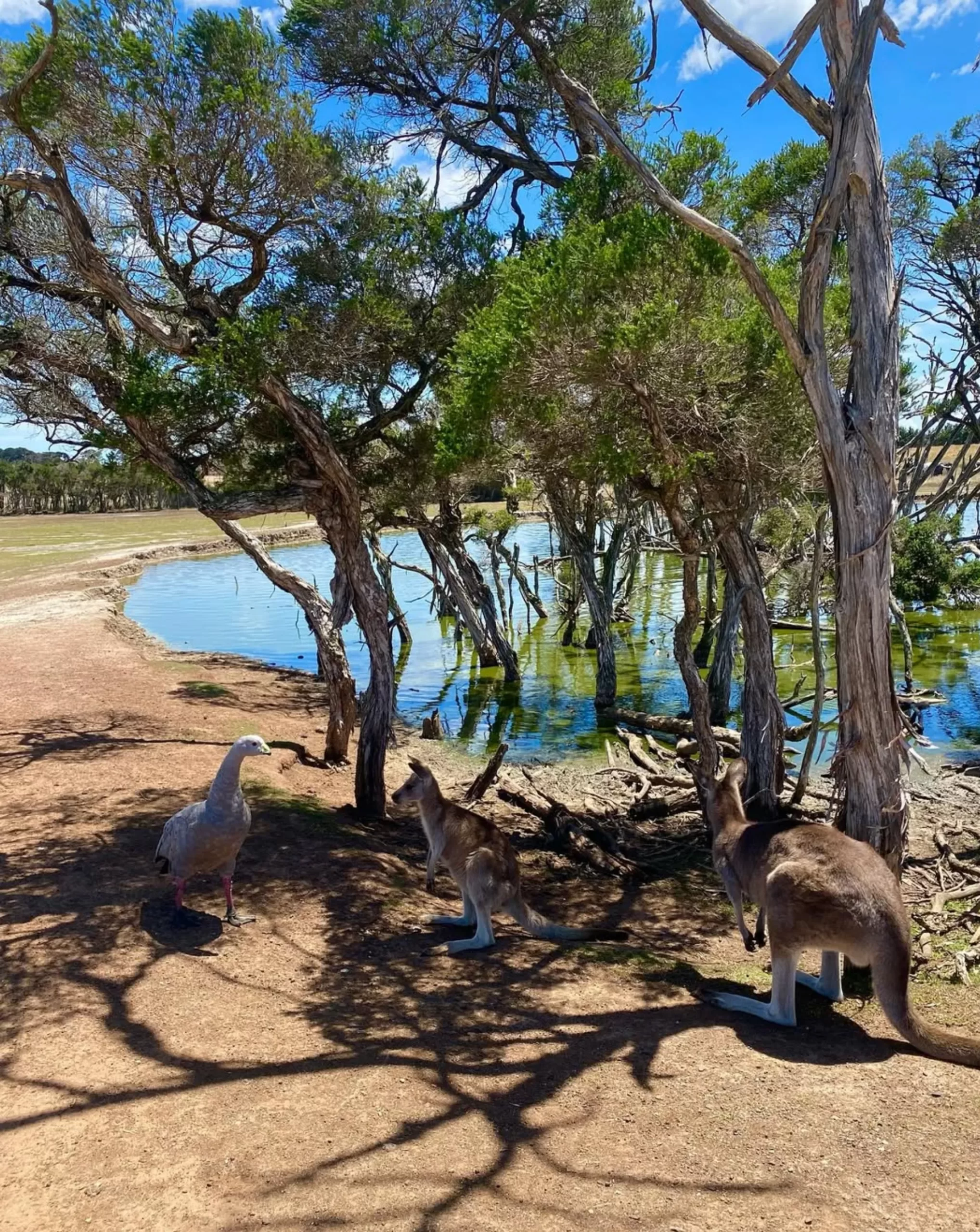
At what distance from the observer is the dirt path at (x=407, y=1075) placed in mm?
4219

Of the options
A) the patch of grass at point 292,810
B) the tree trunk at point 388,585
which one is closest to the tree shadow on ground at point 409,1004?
the patch of grass at point 292,810

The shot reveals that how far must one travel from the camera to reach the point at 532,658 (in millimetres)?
25406

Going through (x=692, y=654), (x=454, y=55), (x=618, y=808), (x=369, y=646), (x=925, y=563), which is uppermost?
(x=454, y=55)

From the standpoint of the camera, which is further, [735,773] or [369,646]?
[369,646]

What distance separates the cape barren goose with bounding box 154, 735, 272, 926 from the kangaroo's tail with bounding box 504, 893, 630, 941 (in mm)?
2203

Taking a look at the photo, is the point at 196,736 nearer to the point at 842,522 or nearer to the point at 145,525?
the point at 842,522

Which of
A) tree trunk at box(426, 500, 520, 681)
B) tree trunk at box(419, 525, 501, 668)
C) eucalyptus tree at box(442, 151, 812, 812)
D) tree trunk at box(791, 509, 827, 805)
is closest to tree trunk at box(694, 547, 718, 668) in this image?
tree trunk at box(426, 500, 520, 681)

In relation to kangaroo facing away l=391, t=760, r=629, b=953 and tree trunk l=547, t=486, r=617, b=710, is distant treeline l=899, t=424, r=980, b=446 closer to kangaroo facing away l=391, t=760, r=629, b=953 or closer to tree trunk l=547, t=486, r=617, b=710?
tree trunk l=547, t=486, r=617, b=710

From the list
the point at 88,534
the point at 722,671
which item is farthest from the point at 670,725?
the point at 88,534

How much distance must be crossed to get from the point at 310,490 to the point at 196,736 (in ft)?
16.1

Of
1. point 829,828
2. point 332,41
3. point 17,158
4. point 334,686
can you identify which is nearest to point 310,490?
point 334,686

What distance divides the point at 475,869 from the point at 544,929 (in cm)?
76

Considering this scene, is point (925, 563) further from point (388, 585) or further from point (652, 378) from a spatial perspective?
point (652, 378)

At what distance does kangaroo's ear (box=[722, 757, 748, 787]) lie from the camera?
26.2 ft
